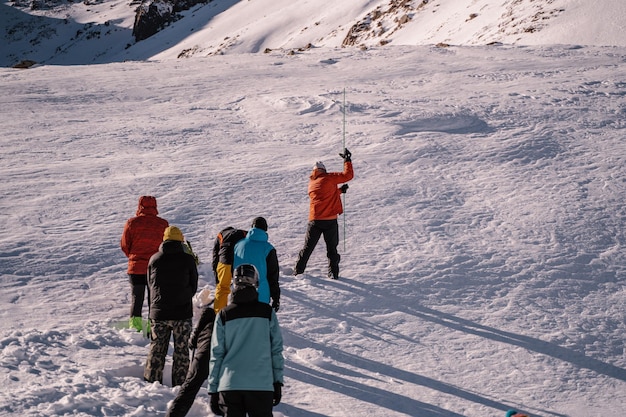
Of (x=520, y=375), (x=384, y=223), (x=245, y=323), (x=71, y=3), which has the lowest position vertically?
(x=520, y=375)

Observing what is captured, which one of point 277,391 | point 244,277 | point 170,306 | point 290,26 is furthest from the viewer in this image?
point 290,26

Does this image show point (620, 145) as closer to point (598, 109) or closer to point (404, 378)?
point (598, 109)

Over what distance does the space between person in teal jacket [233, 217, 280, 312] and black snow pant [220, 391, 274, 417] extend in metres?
1.92

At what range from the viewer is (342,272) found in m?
9.12

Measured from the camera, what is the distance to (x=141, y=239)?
7.02 meters

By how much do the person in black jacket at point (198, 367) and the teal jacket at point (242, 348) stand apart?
1.19 ft

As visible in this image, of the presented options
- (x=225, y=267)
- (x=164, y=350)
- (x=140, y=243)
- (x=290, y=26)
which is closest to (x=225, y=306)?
(x=164, y=350)

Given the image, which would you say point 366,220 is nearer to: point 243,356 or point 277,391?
point 277,391

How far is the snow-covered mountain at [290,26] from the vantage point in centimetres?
3184

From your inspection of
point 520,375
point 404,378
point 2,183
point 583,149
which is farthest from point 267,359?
point 583,149

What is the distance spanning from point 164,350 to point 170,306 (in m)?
0.44

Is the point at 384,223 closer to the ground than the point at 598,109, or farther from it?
closer to the ground

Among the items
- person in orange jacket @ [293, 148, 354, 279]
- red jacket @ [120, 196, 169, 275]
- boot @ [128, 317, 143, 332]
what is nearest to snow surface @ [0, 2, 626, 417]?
boot @ [128, 317, 143, 332]

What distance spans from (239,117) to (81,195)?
19.6ft
